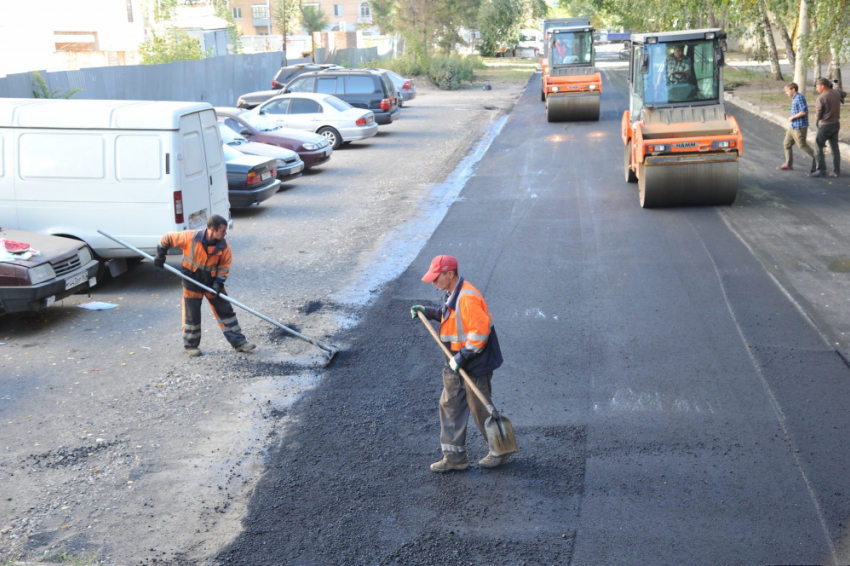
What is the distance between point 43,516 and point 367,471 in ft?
7.29

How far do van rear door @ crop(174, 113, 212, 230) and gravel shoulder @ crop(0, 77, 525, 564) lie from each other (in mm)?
1011

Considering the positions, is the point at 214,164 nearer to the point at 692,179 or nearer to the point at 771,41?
the point at 692,179

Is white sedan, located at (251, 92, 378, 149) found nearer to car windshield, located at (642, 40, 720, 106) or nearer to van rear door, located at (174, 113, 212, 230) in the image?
car windshield, located at (642, 40, 720, 106)

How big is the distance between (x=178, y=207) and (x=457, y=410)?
Answer: 5.78 meters

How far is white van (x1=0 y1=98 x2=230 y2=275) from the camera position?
1004 cm

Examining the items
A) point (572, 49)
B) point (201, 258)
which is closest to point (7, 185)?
point (201, 258)

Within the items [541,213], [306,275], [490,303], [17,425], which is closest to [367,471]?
[17,425]

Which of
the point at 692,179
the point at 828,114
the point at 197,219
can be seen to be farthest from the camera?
the point at 828,114

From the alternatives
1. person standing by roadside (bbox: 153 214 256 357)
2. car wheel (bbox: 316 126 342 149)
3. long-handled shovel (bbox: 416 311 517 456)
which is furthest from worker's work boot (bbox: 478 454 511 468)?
car wheel (bbox: 316 126 342 149)

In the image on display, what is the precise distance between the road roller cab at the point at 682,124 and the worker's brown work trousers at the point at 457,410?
8800 mm

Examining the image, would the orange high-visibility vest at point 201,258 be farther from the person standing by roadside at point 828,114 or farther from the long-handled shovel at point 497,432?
the person standing by roadside at point 828,114

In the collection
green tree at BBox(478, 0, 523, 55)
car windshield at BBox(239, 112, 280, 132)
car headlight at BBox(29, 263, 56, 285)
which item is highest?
green tree at BBox(478, 0, 523, 55)

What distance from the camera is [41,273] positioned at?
888 cm

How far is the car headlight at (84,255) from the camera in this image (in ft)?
31.4
